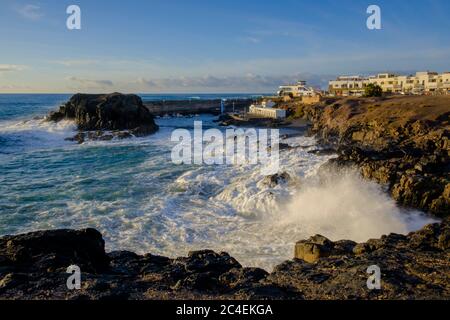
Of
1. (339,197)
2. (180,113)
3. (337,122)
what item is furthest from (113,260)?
(180,113)

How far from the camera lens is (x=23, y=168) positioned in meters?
28.5

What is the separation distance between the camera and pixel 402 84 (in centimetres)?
7794

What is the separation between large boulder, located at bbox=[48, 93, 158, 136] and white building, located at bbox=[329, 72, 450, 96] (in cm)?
3569

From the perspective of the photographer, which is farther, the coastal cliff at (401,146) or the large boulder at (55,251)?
the coastal cliff at (401,146)

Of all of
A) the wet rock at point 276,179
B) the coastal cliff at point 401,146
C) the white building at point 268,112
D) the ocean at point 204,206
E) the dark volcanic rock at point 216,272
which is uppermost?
the white building at point 268,112

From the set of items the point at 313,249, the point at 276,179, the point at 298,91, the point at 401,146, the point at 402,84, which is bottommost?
the point at 313,249

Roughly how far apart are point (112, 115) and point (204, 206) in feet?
117

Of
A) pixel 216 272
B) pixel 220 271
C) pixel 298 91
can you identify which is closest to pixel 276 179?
pixel 220 271

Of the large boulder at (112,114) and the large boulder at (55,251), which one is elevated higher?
the large boulder at (112,114)

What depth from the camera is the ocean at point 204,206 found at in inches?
574

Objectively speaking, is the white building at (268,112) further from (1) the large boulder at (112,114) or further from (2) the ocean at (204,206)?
(2) the ocean at (204,206)

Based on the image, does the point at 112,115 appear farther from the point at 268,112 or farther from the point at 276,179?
the point at 276,179

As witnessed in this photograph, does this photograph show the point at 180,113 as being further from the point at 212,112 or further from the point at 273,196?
the point at 273,196

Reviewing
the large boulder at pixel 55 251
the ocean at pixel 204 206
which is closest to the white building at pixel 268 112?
the ocean at pixel 204 206
